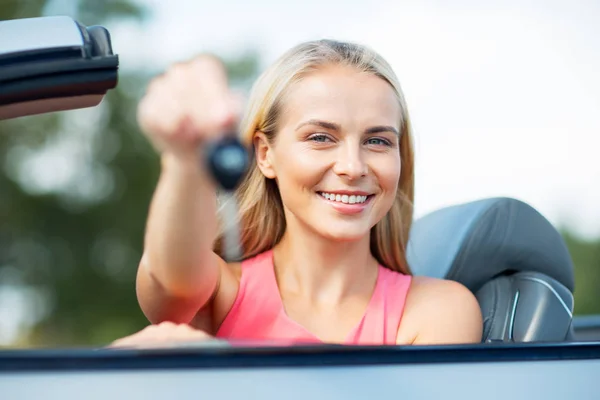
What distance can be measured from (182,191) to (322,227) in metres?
0.59

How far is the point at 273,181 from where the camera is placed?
7.23ft

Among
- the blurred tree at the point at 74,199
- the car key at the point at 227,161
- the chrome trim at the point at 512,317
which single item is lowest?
the blurred tree at the point at 74,199

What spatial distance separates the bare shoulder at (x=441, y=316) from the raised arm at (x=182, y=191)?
46cm

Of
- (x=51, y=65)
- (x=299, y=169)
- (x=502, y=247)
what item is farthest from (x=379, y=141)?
(x=51, y=65)

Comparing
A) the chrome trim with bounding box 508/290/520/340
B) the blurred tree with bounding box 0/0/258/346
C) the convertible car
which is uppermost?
the convertible car

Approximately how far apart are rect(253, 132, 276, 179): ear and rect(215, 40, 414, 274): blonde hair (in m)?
0.02

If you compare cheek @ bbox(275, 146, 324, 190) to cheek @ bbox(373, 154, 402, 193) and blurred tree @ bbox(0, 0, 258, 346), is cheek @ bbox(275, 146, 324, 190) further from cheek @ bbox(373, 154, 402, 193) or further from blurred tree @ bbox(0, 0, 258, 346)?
blurred tree @ bbox(0, 0, 258, 346)

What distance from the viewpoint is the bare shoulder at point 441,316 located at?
200cm

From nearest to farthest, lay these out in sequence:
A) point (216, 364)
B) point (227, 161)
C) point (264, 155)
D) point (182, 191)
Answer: point (227, 161), point (216, 364), point (182, 191), point (264, 155)

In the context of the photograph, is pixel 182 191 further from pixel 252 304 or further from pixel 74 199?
pixel 74 199

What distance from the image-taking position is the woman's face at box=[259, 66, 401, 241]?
1.93m

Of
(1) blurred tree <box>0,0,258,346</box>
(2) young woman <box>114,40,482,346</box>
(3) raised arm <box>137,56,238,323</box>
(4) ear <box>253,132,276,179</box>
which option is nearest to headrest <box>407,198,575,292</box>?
(2) young woman <box>114,40,482,346</box>

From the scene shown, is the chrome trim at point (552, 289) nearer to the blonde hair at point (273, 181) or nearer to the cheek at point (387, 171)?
the blonde hair at point (273, 181)

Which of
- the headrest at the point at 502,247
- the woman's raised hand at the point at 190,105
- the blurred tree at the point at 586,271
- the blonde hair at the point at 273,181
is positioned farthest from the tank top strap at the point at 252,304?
the blurred tree at the point at 586,271
